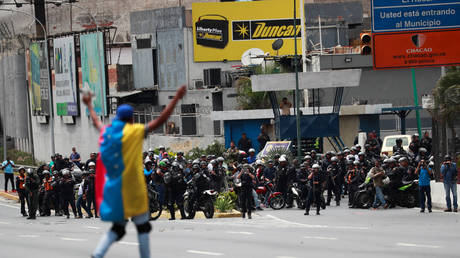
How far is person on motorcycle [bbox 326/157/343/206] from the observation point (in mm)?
28569

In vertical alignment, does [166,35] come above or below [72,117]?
above

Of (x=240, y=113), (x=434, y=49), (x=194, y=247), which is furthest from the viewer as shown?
(x=240, y=113)

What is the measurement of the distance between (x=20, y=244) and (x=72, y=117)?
4470cm

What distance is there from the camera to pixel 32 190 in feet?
97.4

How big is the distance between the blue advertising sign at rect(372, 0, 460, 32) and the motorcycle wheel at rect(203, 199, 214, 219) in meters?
8.98

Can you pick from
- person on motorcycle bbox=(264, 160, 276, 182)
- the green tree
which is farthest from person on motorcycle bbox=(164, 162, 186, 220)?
the green tree

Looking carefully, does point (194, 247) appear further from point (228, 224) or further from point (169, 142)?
point (169, 142)

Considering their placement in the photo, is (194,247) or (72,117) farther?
(72,117)

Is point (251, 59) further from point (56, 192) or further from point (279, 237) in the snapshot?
point (279, 237)

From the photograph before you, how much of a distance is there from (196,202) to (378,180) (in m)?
5.17

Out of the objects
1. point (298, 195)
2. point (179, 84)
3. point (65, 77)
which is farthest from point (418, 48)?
point (65, 77)

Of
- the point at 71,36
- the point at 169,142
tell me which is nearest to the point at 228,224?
the point at 169,142

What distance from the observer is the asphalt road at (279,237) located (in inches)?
567

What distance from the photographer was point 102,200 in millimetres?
8609
